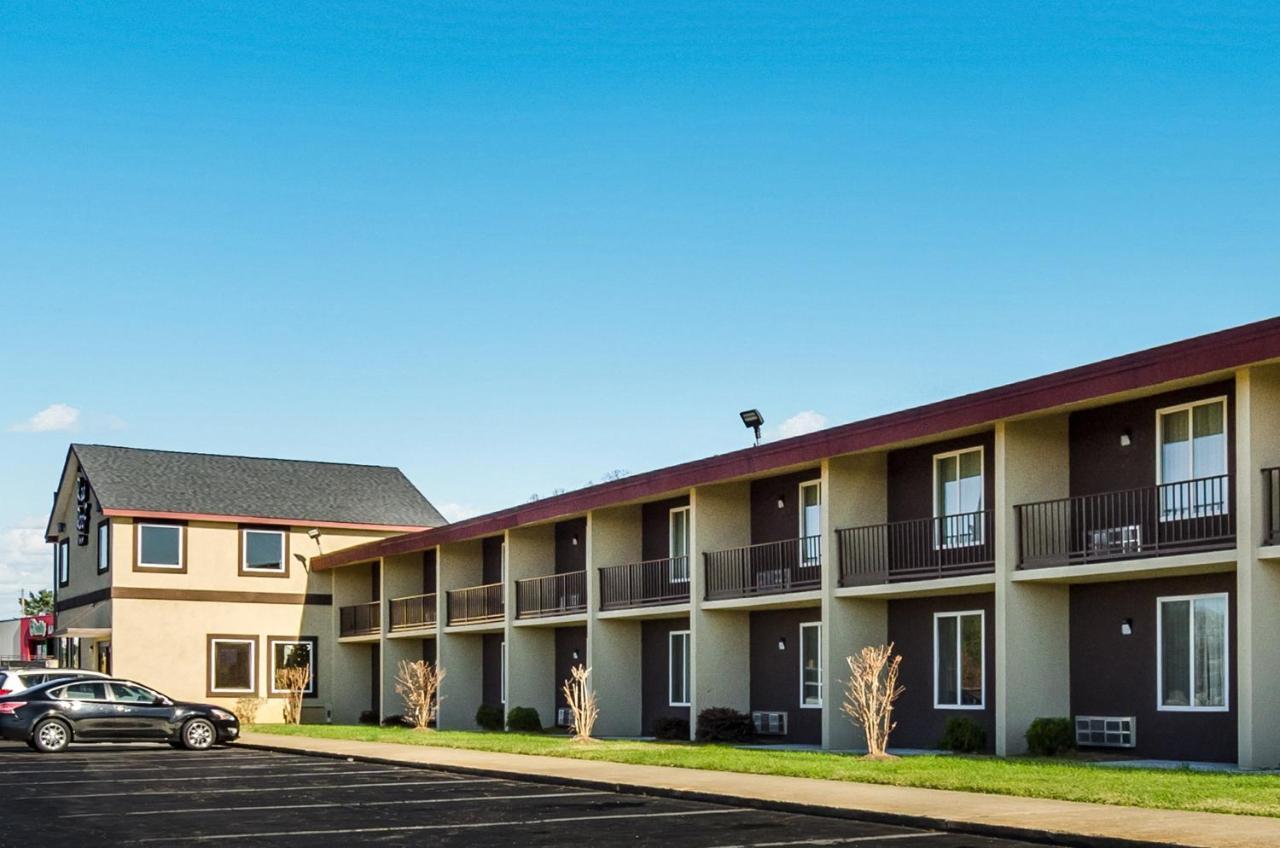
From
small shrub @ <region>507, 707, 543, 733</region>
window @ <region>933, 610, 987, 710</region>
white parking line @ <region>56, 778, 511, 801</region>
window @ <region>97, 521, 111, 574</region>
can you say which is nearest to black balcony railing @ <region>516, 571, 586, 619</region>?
small shrub @ <region>507, 707, 543, 733</region>

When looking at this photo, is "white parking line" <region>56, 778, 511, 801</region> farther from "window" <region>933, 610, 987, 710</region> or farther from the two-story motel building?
"window" <region>933, 610, 987, 710</region>

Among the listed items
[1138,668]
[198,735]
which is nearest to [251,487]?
[198,735]

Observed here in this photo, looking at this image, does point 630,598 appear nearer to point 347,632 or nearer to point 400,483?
point 347,632

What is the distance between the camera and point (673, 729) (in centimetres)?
3142

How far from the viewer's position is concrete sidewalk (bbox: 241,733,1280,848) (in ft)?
44.6

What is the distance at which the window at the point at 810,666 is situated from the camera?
2902cm

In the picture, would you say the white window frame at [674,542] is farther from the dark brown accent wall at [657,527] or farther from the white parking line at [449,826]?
the white parking line at [449,826]

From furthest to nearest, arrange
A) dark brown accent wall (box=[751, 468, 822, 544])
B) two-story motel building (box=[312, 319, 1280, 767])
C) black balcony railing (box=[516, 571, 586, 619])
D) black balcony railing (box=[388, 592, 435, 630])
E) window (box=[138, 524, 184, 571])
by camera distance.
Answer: window (box=[138, 524, 184, 571])
black balcony railing (box=[388, 592, 435, 630])
black balcony railing (box=[516, 571, 586, 619])
dark brown accent wall (box=[751, 468, 822, 544])
two-story motel building (box=[312, 319, 1280, 767])

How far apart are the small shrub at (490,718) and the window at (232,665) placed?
1035 cm

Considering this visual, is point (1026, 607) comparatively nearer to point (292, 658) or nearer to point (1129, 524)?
point (1129, 524)

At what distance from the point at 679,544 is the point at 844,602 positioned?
7.18m

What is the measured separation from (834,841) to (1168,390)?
34.3ft

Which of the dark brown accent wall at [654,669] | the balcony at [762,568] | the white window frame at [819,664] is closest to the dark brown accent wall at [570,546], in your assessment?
the dark brown accent wall at [654,669]

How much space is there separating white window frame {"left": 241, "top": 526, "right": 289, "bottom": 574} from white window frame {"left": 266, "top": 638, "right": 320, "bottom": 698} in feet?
6.98
